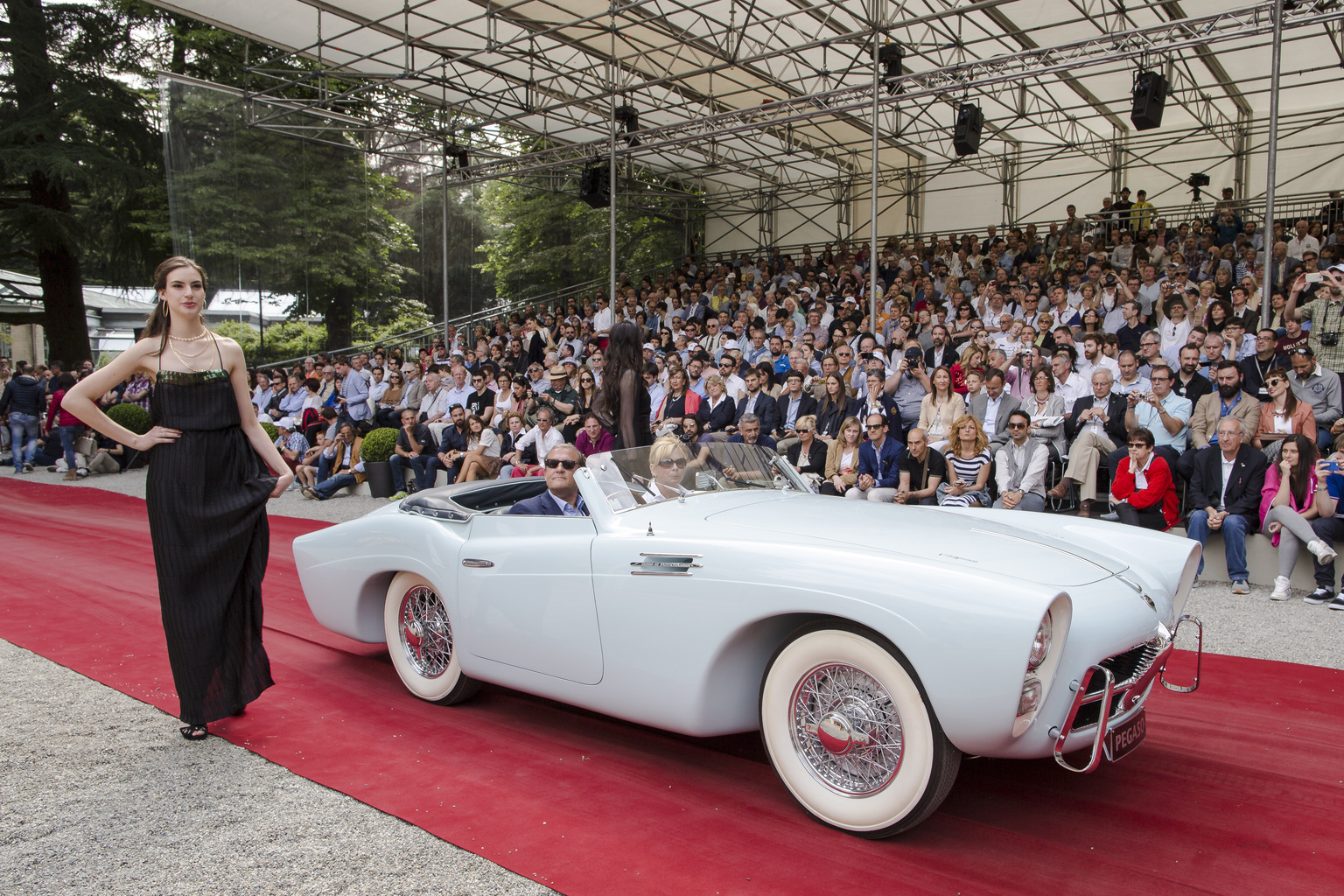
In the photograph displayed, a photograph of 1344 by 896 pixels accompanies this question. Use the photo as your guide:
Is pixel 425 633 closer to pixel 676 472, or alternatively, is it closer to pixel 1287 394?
pixel 676 472

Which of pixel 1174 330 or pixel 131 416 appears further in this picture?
pixel 131 416

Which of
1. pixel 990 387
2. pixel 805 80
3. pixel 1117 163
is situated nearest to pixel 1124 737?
pixel 990 387

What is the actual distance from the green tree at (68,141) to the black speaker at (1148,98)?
70.9 ft

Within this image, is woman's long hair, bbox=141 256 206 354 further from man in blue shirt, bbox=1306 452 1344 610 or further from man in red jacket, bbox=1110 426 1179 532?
man in blue shirt, bbox=1306 452 1344 610

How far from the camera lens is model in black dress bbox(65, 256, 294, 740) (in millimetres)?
3676

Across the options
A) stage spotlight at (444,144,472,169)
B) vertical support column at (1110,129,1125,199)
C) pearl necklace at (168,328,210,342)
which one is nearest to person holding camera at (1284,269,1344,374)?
pearl necklace at (168,328,210,342)

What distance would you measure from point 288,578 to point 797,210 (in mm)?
21024

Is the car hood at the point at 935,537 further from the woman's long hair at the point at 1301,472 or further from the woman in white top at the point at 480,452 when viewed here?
the woman in white top at the point at 480,452

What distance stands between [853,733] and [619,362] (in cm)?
375

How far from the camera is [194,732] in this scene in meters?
3.73

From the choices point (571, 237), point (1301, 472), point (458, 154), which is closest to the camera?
point (1301, 472)

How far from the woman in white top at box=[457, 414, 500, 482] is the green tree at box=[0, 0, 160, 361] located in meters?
15.2

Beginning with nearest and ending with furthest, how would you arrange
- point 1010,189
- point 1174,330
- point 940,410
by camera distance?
point 940,410, point 1174,330, point 1010,189

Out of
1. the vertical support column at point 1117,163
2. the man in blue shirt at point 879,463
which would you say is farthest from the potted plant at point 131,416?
the vertical support column at point 1117,163
